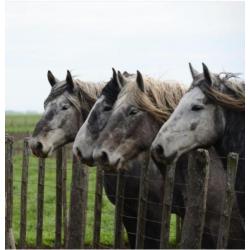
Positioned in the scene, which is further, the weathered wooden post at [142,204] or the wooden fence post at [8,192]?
the wooden fence post at [8,192]

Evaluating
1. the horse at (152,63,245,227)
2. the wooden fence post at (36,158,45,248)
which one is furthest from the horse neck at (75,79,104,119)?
the horse at (152,63,245,227)

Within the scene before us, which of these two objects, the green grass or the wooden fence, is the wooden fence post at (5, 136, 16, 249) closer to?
the wooden fence

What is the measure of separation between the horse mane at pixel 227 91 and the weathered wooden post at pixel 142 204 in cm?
107

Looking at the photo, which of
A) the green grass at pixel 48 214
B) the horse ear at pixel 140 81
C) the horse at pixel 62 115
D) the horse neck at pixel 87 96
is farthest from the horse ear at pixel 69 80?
the green grass at pixel 48 214

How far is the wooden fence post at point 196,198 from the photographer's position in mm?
4375

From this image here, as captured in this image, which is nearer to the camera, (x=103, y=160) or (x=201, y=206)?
(x=201, y=206)

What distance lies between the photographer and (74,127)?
6770 millimetres

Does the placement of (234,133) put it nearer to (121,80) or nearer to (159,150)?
(159,150)

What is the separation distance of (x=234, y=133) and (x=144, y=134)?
3.80ft

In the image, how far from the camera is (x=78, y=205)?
6.23 meters

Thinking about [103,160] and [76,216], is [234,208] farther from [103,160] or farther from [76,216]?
[76,216]

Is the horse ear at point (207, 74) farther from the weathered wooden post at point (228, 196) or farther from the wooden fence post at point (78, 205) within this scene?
the wooden fence post at point (78, 205)

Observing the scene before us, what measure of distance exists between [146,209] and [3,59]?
6.78ft
